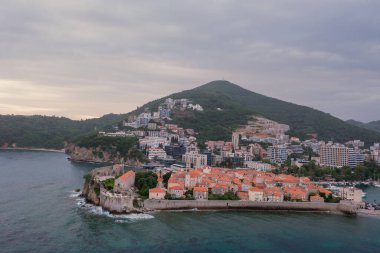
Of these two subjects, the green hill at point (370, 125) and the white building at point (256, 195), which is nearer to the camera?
the white building at point (256, 195)

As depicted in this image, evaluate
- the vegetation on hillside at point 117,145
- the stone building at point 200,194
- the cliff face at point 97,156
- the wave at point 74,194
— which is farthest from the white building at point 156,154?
the stone building at point 200,194

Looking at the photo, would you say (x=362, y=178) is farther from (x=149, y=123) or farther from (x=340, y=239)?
(x=149, y=123)

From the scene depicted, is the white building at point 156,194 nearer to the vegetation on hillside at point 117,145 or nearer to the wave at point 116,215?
the wave at point 116,215

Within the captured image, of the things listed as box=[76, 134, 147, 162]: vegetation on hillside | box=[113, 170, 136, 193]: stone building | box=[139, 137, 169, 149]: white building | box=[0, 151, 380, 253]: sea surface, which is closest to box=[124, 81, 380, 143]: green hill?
box=[139, 137, 169, 149]: white building

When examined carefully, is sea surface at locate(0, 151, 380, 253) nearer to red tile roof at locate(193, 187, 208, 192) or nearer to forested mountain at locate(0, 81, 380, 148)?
red tile roof at locate(193, 187, 208, 192)

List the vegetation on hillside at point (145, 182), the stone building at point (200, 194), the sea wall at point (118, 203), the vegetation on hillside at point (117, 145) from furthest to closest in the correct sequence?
the vegetation on hillside at point (117, 145) < the vegetation on hillside at point (145, 182) < the stone building at point (200, 194) < the sea wall at point (118, 203)

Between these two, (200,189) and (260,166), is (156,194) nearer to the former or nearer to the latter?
(200,189)
